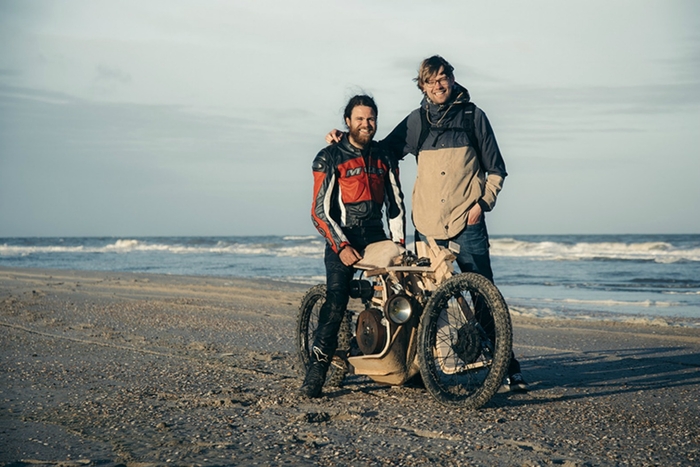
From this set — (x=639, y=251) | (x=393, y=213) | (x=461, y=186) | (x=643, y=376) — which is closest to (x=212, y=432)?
(x=393, y=213)

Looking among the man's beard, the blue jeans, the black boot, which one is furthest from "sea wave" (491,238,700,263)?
the black boot

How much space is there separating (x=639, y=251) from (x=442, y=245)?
37.3 metres

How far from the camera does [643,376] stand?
18.2ft

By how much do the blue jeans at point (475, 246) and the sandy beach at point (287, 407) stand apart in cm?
91

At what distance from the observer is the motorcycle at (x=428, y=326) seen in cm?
409

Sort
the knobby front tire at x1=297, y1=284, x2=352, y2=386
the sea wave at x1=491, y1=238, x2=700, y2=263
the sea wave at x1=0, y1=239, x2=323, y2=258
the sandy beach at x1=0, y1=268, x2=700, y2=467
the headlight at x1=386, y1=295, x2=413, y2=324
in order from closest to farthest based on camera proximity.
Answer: the sandy beach at x1=0, y1=268, x2=700, y2=467 < the headlight at x1=386, y1=295, x2=413, y2=324 < the knobby front tire at x1=297, y1=284, x2=352, y2=386 < the sea wave at x1=491, y1=238, x2=700, y2=263 < the sea wave at x1=0, y1=239, x2=323, y2=258

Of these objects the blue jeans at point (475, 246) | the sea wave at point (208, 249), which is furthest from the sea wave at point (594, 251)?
the blue jeans at point (475, 246)

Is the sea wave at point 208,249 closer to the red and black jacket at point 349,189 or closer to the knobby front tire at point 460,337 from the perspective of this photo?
the red and black jacket at point 349,189

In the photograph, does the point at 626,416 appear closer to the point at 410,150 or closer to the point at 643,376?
the point at 643,376

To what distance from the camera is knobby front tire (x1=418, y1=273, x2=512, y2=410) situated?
4020mm

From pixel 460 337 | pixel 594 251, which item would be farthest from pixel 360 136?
pixel 594 251

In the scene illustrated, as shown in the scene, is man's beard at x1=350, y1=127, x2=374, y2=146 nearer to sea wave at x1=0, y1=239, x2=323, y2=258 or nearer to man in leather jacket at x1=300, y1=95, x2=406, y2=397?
man in leather jacket at x1=300, y1=95, x2=406, y2=397

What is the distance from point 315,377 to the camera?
455cm

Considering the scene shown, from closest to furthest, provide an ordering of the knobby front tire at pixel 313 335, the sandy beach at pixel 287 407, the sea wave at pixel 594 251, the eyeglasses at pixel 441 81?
the sandy beach at pixel 287 407 < the eyeglasses at pixel 441 81 < the knobby front tire at pixel 313 335 < the sea wave at pixel 594 251
